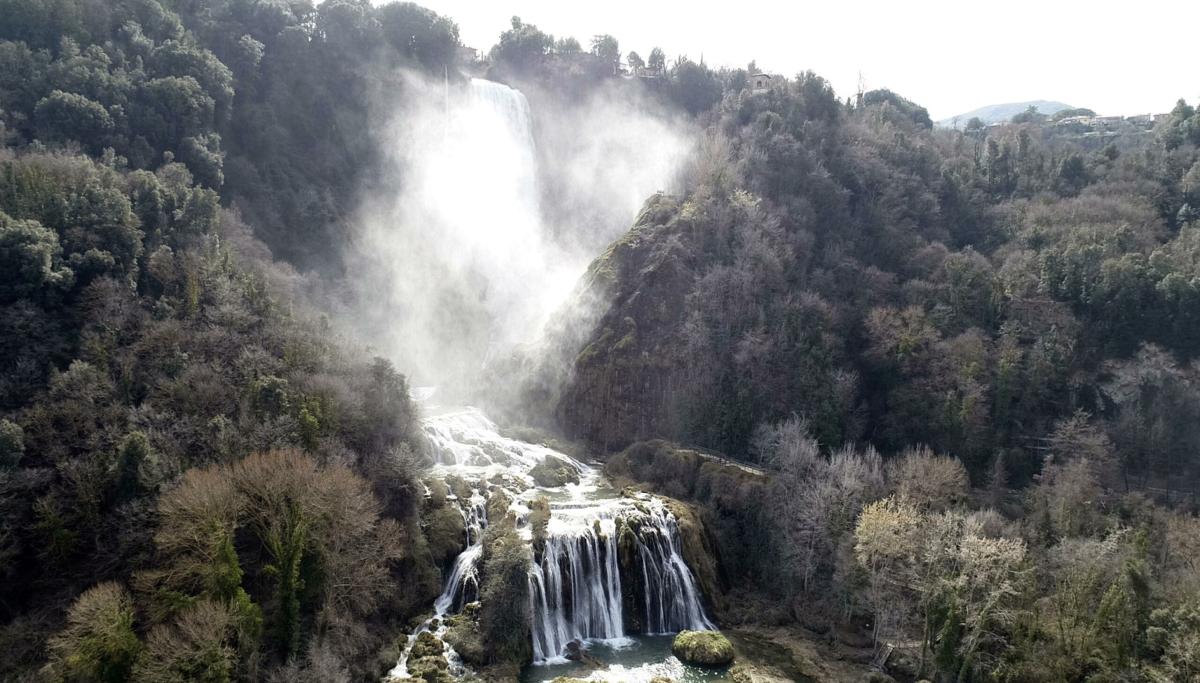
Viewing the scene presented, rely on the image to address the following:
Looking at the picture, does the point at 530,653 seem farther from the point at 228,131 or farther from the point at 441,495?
the point at 228,131

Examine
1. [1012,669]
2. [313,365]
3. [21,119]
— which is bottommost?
[1012,669]

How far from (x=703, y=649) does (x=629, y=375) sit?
25.8m

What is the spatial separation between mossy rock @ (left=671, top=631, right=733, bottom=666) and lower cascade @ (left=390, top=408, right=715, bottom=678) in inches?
106

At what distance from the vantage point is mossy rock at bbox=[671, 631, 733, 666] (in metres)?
35.0

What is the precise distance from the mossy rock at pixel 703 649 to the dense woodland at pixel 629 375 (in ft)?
16.1

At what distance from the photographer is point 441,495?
131 ft

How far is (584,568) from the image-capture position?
38.6 metres

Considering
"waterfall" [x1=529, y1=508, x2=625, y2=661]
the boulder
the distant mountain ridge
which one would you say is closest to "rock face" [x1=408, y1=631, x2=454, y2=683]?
"waterfall" [x1=529, y1=508, x2=625, y2=661]

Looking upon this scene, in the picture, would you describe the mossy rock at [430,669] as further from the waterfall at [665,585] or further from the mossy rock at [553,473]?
the mossy rock at [553,473]

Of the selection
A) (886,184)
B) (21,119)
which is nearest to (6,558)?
(21,119)

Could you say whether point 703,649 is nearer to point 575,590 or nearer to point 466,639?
point 575,590

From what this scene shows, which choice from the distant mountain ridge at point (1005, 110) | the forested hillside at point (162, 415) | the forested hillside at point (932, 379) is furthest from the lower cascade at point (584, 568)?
the distant mountain ridge at point (1005, 110)

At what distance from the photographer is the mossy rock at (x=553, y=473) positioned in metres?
47.1

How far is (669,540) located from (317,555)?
2070 cm
